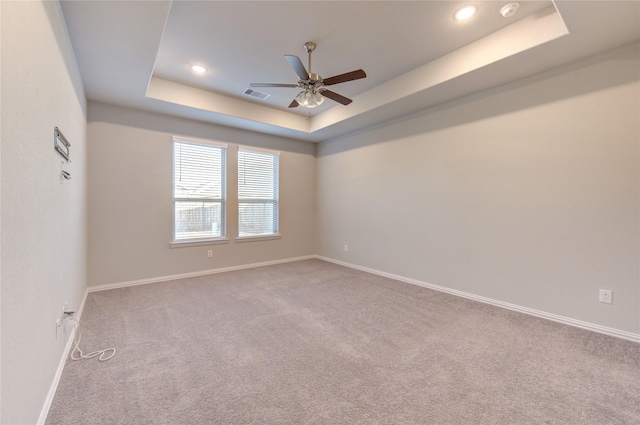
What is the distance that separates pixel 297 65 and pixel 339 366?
256cm

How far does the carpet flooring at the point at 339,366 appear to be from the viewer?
5.15ft

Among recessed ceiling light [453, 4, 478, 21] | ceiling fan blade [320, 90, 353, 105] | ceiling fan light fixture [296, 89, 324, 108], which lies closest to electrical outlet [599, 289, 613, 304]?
recessed ceiling light [453, 4, 478, 21]

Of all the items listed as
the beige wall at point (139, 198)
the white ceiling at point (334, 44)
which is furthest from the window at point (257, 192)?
the white ceiling at point (334, 44)

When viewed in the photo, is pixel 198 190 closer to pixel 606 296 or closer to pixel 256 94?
pixel 256 94

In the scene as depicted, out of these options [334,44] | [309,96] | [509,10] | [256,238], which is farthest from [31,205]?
[256,238]

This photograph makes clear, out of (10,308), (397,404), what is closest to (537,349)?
(397,404)

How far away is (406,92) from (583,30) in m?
1.66

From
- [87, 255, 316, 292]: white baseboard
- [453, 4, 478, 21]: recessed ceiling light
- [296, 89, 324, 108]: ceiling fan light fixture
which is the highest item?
[453, 4, 478, 21]: recessed ceiling light

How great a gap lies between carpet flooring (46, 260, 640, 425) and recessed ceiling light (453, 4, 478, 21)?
292 centimetres

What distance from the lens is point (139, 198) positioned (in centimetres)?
399

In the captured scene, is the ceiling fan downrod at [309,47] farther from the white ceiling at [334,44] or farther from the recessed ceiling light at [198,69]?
the recessed ceiling light at [198,69]

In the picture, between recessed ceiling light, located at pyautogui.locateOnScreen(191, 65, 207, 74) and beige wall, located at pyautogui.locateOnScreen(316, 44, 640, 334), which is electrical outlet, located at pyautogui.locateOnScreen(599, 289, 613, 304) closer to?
beige wall, located at pyautogui.locateOnScreen(316, 44, 640, 334)

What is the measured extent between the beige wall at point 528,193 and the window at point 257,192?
2117mm

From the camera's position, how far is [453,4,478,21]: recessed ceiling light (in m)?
2.32
